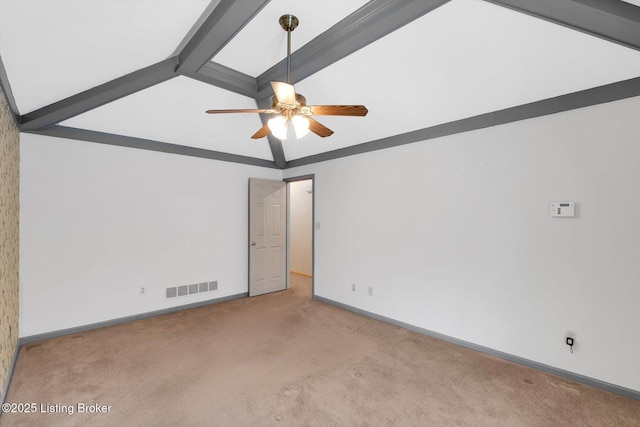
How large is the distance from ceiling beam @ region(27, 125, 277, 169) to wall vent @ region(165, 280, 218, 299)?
6.53ft

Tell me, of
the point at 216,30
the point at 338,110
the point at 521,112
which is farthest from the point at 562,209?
the point at 216,30

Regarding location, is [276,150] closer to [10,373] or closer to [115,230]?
[115,230]

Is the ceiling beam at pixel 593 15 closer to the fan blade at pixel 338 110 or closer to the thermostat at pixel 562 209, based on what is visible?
the fan blade at pixel 338 110

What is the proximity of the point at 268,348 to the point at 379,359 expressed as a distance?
3.86 feet

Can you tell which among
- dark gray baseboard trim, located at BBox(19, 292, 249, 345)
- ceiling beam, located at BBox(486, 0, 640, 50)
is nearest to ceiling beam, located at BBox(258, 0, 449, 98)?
ceiling beam, located at BBox(486, 0, 640, 50)

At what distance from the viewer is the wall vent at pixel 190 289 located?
4.16m

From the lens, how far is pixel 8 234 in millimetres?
2523

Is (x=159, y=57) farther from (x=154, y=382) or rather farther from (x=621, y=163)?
(x=621, y=163)

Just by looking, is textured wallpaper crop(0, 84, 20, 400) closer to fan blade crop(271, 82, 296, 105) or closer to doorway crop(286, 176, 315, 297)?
fan blade crop(271, 82, 296, 105)

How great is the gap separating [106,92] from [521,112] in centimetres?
390

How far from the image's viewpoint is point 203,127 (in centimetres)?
405

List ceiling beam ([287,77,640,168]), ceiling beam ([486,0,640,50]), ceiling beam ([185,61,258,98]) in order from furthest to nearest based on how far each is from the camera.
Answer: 1. ceiling beam ([185,61,258,98])
2. ceiling beam ([287,77,640,168])
3. ceiling beam ([486,0,640,50])

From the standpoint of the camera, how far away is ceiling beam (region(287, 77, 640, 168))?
2287 mm

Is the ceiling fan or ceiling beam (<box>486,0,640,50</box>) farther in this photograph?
the ceiling fan
